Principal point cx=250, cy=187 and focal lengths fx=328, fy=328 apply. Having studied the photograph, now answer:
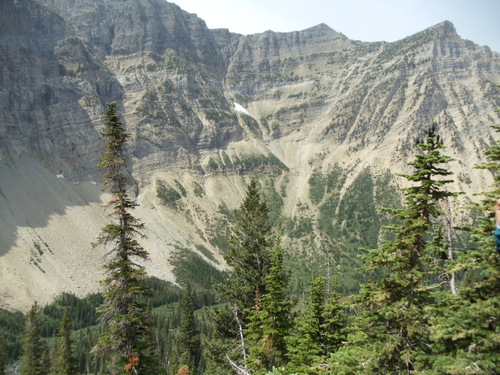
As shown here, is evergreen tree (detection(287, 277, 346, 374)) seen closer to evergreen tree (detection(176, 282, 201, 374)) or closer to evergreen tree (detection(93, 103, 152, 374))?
evergreen tree (detection(93, 103, 152, 374))

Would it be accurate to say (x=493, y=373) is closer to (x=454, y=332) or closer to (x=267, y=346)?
(x=454, y=332)

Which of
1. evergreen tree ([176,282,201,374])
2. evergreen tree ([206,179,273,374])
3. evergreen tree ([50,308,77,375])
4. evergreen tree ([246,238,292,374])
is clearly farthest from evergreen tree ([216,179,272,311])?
evergreen tree ([176,282,201,374])

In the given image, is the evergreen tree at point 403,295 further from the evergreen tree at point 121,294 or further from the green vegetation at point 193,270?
the green vegetation at point 193,270

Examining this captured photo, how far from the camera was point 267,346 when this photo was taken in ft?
64.5

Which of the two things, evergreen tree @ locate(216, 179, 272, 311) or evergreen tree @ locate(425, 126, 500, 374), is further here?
evergreen tree @ locate(216, 179, 272, 311)

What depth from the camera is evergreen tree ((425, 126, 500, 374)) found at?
8.22 metres

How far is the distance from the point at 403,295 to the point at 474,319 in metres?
2.84

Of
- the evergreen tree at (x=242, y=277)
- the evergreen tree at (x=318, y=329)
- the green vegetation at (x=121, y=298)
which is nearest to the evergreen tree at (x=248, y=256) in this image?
the evergreen tree at (x=242, y=277)

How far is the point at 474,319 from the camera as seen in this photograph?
891cm

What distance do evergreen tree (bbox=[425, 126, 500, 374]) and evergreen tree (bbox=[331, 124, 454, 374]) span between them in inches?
35.0

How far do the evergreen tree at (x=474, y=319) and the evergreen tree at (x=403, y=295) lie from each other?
89 centimetres

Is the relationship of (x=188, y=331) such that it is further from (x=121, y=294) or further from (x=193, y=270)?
(x=193, y=270)

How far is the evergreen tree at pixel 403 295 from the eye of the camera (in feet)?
35.7

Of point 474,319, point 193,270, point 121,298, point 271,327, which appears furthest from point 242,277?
point 193,270
